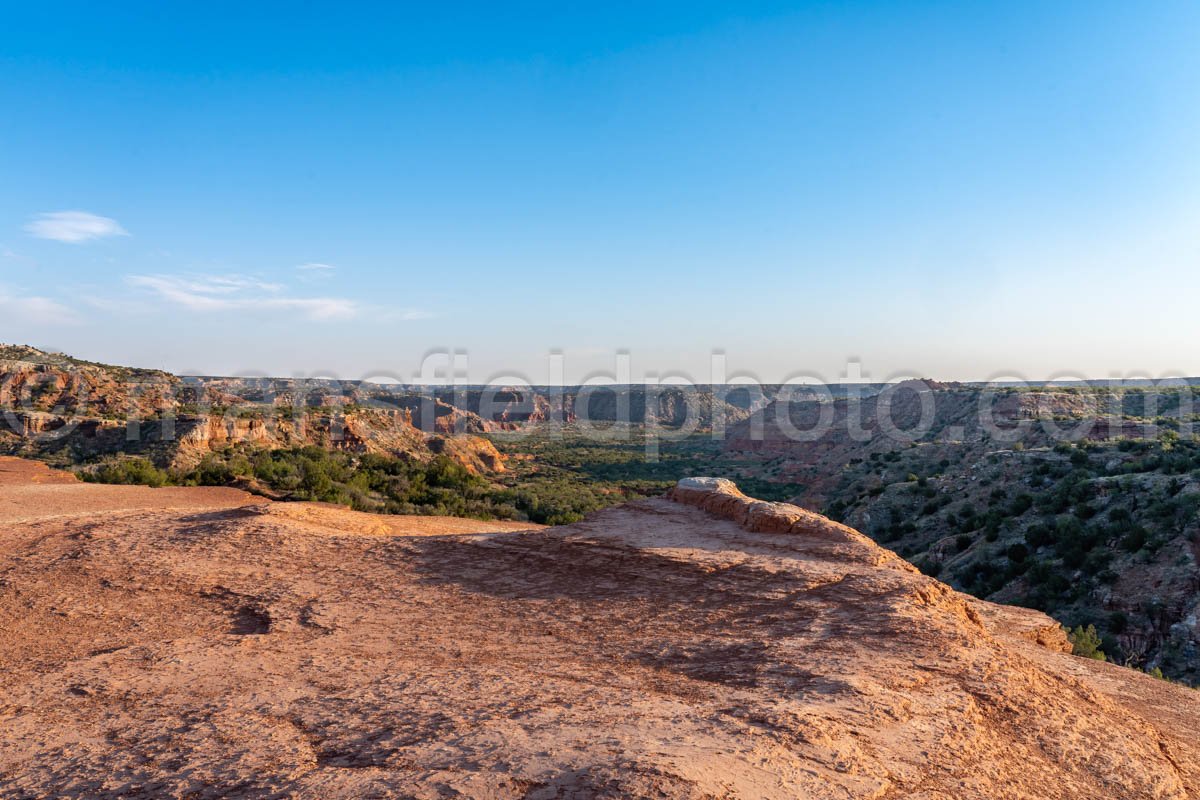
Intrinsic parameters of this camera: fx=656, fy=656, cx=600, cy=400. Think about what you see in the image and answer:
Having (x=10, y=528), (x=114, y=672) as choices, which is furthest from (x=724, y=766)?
(x=10, y=528)

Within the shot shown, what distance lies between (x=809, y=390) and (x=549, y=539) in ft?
413

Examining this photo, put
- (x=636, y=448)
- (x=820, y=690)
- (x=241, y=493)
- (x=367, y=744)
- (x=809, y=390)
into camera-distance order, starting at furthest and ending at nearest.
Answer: (x=809, y=390) < (x=636, y=448) < (x=241, y=493) < (x=820, y=690) < (x=367, y=744)

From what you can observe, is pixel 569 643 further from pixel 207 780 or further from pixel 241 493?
pixel 241 493

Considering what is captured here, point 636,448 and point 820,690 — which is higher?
point 820,690

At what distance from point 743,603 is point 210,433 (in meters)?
30.9

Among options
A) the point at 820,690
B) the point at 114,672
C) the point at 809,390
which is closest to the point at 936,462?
the point at 820,690

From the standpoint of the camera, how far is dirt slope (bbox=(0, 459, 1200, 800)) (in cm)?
382

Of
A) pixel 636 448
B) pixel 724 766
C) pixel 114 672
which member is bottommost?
pixel 636 448

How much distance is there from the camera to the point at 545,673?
18.3 ft

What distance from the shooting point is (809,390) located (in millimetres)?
128000

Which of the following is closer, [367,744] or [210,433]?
[367,744]

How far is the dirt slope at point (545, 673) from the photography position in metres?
3.82

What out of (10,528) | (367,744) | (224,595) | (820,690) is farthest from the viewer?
(10,528)

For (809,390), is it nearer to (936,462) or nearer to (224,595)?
(936,462)
